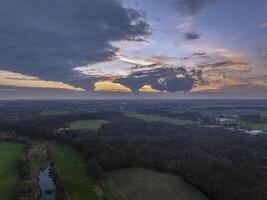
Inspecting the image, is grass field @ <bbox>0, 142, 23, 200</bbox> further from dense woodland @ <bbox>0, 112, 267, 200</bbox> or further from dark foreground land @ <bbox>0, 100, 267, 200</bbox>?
dense woodland @ <bbox>0, 112, 267, 200</bbox>

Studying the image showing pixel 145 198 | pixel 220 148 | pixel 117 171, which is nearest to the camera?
pixel 145 198

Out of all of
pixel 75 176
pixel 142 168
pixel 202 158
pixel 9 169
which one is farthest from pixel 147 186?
pixel 9 169

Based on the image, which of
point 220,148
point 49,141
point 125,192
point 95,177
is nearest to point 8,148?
point 49,141

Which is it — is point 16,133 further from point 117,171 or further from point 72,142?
point 117,171

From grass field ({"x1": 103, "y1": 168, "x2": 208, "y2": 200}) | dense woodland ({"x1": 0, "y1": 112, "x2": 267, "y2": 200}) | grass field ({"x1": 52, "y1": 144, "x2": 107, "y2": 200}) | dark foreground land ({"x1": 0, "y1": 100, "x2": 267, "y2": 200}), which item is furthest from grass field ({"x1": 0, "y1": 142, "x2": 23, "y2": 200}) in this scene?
grass field ({"x1": 103, "y1": 168, "x2": 208, "y2": 200})

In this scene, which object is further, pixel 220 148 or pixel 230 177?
pixel 220 148

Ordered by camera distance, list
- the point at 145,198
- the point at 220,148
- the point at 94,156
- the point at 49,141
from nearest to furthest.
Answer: the point at 145,198, the point at 94,156, the point at 220,148, the point at 49,141
